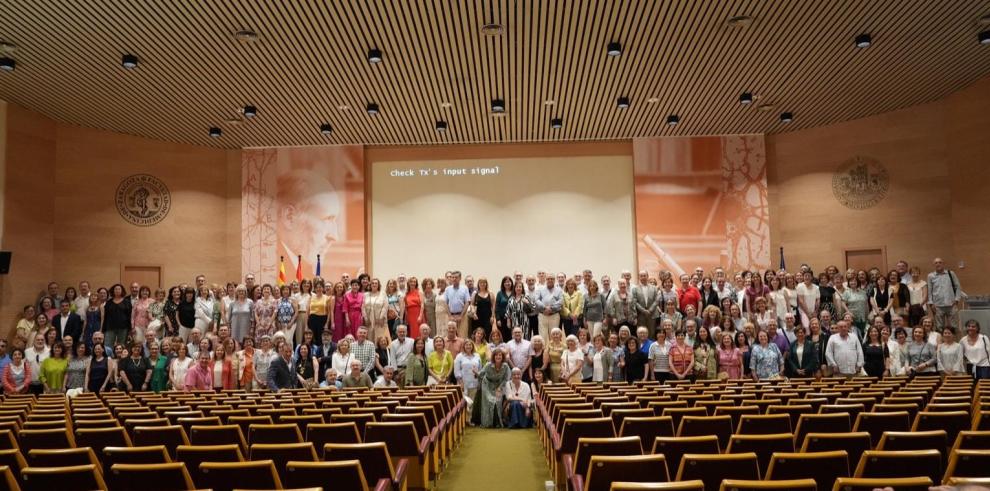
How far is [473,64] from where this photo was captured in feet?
39.3

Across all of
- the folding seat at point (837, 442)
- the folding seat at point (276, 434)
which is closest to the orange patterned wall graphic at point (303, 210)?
the folding seat at point (276, 434)

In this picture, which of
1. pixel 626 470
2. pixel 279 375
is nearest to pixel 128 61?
pixel 279 375

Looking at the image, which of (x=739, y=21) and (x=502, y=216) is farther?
(x=502, y=216)

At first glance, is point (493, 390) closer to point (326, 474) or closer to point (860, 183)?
point (326, 474)

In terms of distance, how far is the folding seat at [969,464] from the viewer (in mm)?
3576

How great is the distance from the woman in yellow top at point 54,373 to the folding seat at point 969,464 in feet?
38.8

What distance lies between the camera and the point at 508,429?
9.95 m

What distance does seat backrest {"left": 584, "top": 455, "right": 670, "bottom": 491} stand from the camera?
143 inches

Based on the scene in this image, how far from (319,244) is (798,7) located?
441 inches

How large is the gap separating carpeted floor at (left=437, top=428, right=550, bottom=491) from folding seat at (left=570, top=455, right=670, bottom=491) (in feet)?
7.71

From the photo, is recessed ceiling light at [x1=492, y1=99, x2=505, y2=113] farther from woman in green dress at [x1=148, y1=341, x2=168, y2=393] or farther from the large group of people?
woman in green dress at [x1=148, y1=341, x2=168, y2=393]

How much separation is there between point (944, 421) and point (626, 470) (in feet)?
9.31

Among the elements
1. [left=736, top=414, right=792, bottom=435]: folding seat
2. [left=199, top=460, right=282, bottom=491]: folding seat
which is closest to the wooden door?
[left=199, top=460, right=282, bottom=491]: folding seat

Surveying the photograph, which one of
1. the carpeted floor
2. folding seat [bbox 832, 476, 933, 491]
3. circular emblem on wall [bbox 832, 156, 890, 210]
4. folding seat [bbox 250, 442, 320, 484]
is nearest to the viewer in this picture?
folding seat [bbox 832, 476, 933, 491]
